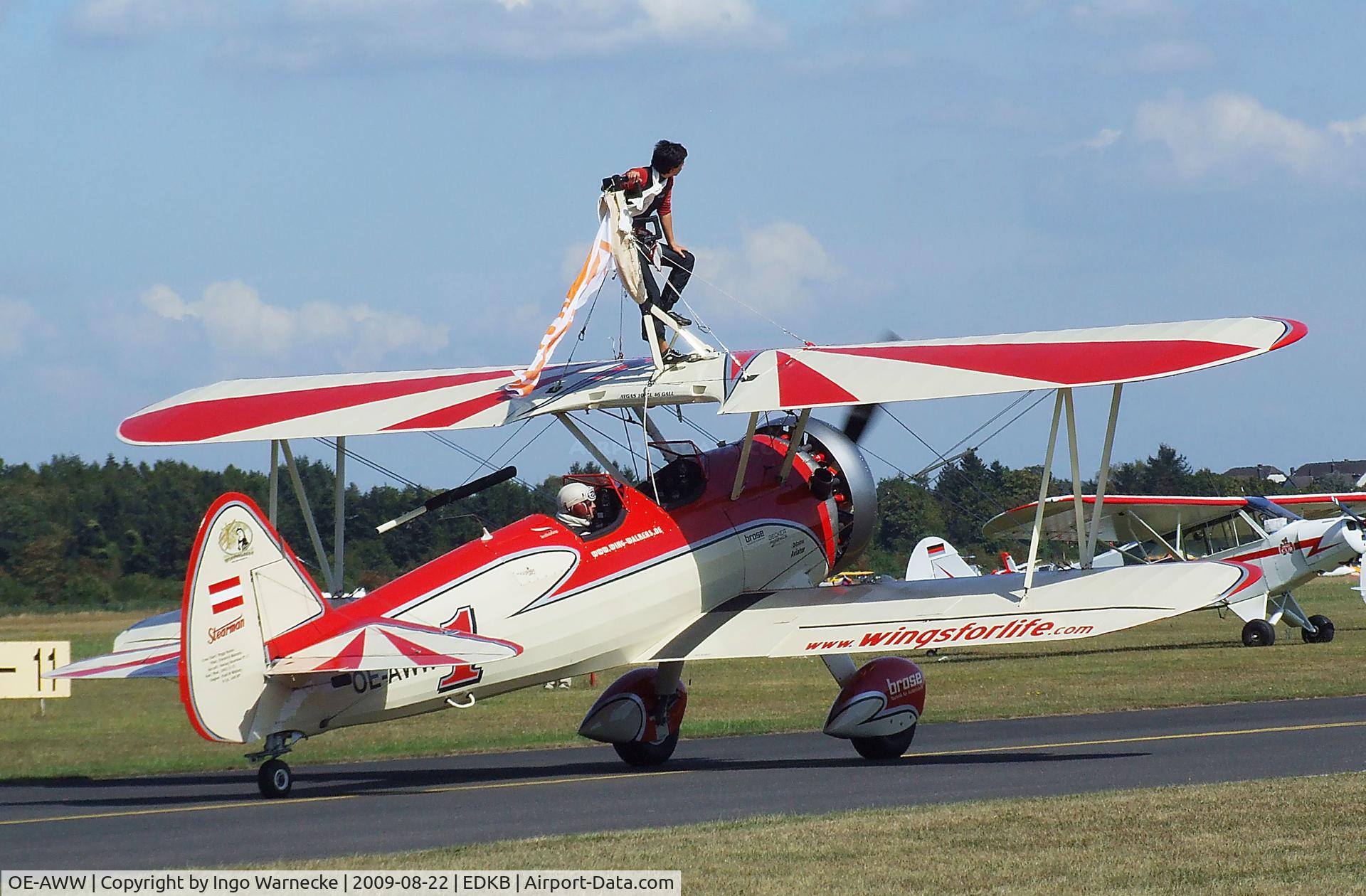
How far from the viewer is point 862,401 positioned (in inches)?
409

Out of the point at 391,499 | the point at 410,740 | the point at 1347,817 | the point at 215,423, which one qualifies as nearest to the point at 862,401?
the point at 1347,817

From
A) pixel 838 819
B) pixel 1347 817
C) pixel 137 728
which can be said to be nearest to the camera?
pixel 1347 817

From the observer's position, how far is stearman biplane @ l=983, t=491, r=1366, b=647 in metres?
25.7

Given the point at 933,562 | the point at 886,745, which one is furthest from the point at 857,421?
the point at 933,562

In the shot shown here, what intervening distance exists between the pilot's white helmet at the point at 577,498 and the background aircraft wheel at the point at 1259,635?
1710 centimetres

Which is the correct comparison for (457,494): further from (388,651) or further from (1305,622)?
(1305,622)

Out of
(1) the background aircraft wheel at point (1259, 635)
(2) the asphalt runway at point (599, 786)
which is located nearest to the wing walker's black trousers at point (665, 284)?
(2) the asphalt runway at point (599, 786)

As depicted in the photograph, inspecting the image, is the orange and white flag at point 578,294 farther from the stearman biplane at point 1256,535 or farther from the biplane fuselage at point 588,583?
the stearman biplane at point 1256,535

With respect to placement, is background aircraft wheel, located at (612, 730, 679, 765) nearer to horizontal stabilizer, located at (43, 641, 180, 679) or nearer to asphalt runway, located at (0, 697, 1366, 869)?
asphalt runway, located at (0, 697, 1366, 869)

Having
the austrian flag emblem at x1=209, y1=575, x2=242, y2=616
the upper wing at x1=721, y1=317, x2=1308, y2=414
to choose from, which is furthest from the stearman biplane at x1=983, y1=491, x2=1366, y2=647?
the austrian flag emblem at x1=209, y1=575, x2=242, y2=616

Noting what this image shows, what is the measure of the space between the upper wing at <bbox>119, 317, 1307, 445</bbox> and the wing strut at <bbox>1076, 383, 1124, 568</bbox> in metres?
0.40

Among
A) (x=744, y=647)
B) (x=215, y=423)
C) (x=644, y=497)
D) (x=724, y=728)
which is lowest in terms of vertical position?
(x=724, y=728)

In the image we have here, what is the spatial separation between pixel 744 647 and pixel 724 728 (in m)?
4.29

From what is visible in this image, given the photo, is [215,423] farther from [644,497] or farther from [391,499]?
[391,499]
